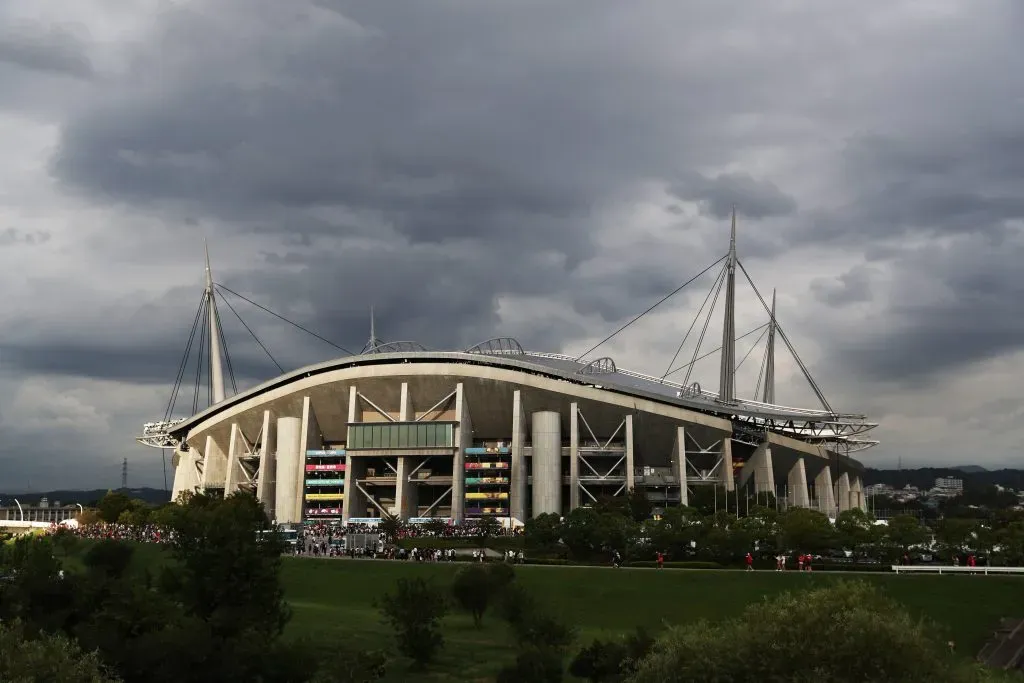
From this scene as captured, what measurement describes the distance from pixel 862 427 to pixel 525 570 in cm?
5995

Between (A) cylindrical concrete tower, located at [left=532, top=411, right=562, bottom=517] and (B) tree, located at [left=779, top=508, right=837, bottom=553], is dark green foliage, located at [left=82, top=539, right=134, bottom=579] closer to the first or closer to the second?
(B) tree, located at [left=779, top=508, right=837, bottom=553]

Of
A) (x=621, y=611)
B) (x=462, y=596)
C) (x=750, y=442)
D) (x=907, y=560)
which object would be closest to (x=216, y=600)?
(x=462, y=596)

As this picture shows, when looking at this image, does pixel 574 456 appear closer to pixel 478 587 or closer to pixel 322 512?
pixel 322 512

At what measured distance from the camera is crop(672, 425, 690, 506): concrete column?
331ft

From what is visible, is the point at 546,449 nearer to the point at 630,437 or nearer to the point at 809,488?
the point at 630,437

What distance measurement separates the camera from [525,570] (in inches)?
2233

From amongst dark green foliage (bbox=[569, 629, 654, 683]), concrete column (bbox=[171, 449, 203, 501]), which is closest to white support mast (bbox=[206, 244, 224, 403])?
concrete column (bbox=[171, 449, 203, 501])

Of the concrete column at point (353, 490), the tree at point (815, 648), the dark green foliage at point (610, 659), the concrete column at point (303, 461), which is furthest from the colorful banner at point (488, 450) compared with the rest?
the tree at point (815, 648)

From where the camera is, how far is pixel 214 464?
411 ft

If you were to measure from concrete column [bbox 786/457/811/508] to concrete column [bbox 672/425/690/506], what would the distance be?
1352cm

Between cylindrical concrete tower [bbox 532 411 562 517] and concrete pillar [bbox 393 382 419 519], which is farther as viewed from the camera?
concrete pillar [bbox 393 382 419 519]

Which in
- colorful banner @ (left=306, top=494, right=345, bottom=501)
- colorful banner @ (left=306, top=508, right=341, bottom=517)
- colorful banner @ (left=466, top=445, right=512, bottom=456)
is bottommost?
colorful banner @ (left=306, top=508, right=341, bottom=517)

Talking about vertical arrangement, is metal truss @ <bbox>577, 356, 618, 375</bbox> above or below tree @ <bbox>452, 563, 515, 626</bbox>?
above

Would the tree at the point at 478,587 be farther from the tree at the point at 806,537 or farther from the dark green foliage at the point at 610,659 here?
the tree at the point at 806,537
